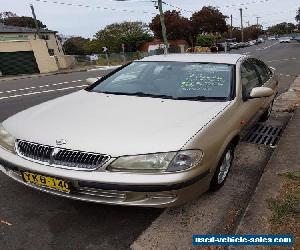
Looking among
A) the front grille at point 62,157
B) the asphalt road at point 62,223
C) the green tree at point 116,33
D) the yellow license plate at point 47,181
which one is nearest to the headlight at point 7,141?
the front grille at point 62,157

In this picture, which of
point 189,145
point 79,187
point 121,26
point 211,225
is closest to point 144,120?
point 189,145

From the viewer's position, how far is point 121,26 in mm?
63594

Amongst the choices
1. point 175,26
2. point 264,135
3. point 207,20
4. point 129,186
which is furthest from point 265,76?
point 207,20

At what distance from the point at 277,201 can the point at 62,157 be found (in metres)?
2.05

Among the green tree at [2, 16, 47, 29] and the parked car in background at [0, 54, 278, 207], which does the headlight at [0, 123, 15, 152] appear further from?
the green tree at [2, 16, 47, 29]

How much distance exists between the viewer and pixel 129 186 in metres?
2.77

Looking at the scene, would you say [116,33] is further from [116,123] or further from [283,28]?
[283,28]

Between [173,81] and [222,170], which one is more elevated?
[173,81]

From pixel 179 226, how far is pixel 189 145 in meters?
0.80

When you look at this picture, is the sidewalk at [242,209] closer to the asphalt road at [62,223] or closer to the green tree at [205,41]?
the asphalt road at [62,223]

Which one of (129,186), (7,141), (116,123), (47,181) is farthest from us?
(7,141)

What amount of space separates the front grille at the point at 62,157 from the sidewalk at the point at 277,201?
1334 mm

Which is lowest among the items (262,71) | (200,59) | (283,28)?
(283,28)

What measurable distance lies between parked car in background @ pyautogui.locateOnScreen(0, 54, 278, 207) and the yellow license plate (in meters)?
0.01
